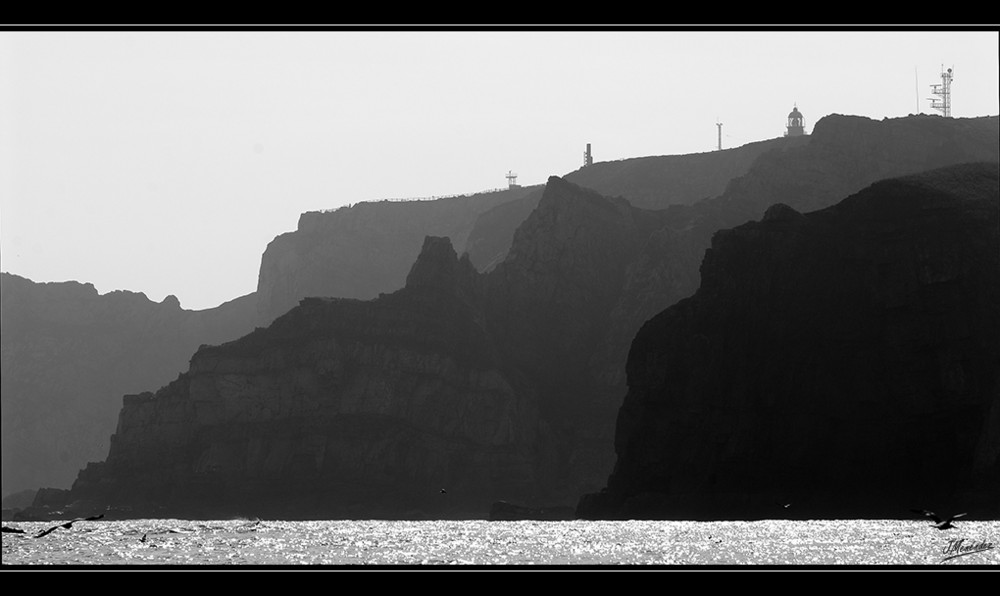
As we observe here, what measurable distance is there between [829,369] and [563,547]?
235 ft

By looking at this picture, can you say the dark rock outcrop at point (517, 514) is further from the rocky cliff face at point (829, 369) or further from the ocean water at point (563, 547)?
the ocean water at point (563, 547)

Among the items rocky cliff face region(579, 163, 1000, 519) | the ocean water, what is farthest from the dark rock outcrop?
the ocean water

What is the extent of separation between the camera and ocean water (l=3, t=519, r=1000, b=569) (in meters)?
68.8

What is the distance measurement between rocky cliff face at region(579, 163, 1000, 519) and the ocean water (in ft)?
72.1

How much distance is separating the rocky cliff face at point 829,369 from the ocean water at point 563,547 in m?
22.0

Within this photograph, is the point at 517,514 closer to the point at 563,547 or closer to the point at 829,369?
the point at 829,369

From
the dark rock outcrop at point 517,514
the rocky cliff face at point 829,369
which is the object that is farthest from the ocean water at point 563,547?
the dark rock outcrop at point 517,514

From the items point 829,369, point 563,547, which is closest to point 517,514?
point 829,369

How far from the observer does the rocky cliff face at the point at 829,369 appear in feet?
448

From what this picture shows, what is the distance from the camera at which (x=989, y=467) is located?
12600cm

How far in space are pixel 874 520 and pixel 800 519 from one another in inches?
292

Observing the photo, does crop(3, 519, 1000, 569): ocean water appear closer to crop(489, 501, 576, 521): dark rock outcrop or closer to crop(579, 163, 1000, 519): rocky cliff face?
crop(579, 163, 1000, 519): rocky cliff face
